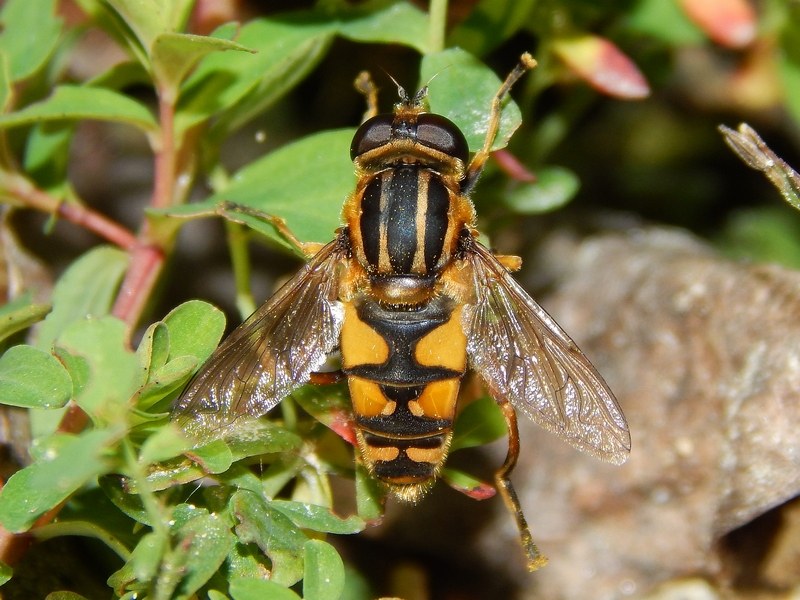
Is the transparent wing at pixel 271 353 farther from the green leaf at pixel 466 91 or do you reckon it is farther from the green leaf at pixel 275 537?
the green leaf at pixel 466 91

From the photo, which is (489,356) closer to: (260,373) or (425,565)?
(260,373)

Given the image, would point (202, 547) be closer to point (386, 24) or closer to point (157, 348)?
point (157, 348)

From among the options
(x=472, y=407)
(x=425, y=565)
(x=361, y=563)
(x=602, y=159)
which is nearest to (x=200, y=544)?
(x=472, y=407)

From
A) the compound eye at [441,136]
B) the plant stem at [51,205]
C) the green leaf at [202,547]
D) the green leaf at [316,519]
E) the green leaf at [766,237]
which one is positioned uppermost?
the compound eye at [441,136]

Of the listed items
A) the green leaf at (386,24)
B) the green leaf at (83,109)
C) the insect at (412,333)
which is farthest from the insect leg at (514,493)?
the green leaf at (83,109)

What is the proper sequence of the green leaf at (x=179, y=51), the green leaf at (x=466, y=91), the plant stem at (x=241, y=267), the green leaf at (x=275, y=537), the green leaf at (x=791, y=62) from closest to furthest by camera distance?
the green leaf at (x=275, y=537) → the green leaf at (x=179, y=51) → the green leaf at (x=466, y=91) → the plant stem at (x=241, y=267) → the green leaf at (x=791, y=62)

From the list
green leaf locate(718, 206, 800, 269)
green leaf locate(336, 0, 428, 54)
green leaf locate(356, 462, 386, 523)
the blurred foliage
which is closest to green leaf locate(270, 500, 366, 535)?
the blurred foliage

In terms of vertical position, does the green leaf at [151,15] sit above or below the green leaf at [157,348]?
above

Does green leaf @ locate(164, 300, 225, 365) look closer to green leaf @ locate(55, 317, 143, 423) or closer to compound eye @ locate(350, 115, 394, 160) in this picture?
green leaf @ locate(55, 317, 143, 423)
